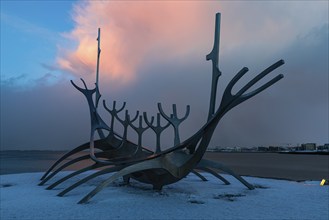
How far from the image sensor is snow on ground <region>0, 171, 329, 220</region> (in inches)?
417

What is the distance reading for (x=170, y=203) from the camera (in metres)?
12.6

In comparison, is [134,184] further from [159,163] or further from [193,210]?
[193,210]

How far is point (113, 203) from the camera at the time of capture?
12250mm

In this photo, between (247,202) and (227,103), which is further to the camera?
(247,202)

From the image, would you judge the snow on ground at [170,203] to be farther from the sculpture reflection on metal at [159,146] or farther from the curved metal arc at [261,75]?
the curved metal arc at [261,75]

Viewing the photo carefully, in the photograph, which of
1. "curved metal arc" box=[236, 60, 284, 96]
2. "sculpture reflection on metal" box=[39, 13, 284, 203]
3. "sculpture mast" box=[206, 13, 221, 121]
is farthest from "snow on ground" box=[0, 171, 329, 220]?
"curved metal arc" box=[236, 60, 284, 96]

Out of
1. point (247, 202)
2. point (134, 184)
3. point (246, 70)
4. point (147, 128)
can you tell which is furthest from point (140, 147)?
point (246, 70)

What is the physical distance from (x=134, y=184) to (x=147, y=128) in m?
3.07

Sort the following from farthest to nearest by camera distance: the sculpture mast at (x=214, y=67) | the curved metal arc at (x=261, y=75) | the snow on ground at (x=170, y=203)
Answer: the sculpture mast at (x=214, y=67) → the snow on ground at (x=170, y=203) → the curved metal arc at (x=261, y=75)

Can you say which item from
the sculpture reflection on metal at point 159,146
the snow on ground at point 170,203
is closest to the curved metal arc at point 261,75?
the sculpture reflection on metal at point 159,146

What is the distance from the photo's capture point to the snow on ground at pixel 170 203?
34.8ft

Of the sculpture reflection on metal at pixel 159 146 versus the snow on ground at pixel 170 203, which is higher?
the sculpture reflection on metal at pixel 159 146

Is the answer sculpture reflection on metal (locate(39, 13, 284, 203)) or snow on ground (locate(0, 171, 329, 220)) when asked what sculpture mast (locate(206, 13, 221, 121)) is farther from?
snow on ground (locate(0, 171, 329, 220))

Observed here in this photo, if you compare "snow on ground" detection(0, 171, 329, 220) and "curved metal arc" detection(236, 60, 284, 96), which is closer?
"curved metal arc" detection(236, 60, 284, 96)
